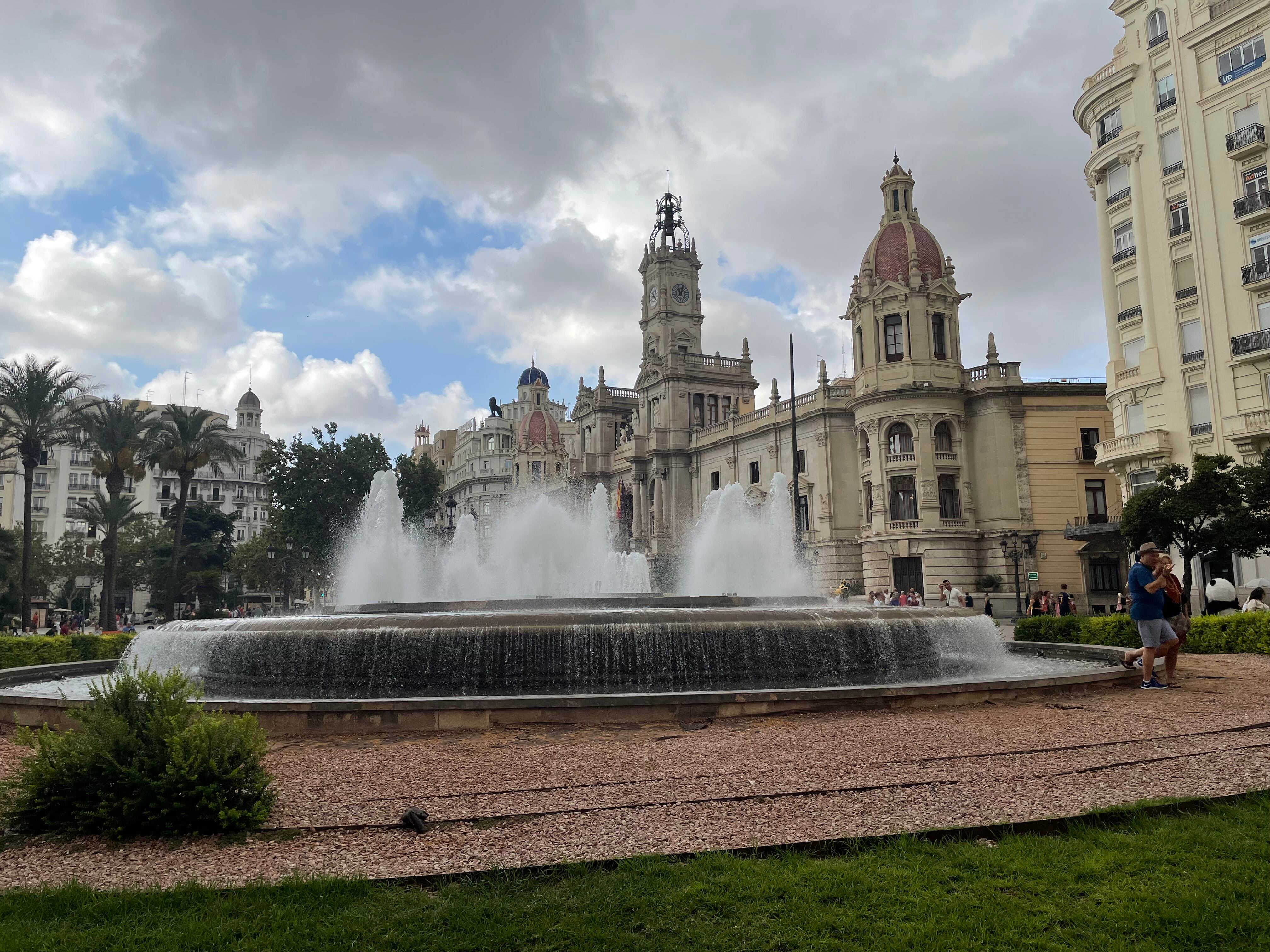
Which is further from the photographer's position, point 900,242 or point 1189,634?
point 900,242

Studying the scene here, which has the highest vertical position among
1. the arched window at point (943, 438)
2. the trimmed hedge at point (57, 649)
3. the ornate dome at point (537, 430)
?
the ornate dome at point (537, 430)

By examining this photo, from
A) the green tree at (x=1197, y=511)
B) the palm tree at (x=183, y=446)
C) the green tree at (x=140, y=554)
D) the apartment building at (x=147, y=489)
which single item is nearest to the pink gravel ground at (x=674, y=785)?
the green tree at (x=1197, y=511)

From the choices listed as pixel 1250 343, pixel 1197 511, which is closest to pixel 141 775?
pixel 1197 511

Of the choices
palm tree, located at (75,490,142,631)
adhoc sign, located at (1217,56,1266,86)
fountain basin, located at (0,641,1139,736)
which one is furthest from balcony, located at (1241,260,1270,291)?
palm tree, located at (75,490,142,631)

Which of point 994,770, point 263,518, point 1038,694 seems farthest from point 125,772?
point 263,518

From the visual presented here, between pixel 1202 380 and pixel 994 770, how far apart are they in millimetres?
29334

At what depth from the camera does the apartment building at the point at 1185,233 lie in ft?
95.7

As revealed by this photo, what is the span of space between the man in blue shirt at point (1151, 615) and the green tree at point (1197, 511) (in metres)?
10.8

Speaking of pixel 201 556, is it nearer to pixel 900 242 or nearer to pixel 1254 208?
pixel 900 242

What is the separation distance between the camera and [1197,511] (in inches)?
834

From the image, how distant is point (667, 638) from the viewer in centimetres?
1261

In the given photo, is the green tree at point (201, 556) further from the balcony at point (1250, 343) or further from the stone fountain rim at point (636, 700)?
the balcony at point (1250, 343)

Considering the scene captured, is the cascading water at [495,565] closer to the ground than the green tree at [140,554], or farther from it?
closer to the ground

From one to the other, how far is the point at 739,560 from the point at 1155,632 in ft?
80.9
